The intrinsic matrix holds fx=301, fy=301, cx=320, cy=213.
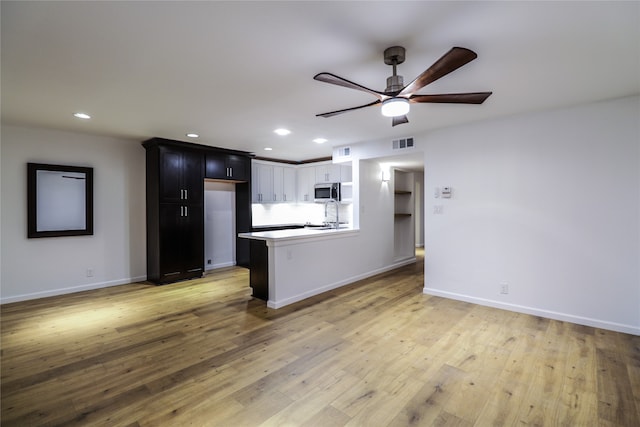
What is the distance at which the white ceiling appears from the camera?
68.8 inches

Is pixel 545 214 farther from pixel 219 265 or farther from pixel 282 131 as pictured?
pixel 219 265

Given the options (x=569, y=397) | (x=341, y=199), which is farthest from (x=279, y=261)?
(x=569, y=397)

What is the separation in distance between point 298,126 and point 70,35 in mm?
2578

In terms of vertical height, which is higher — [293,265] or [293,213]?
[293,213]

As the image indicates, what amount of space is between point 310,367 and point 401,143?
359 centimetres

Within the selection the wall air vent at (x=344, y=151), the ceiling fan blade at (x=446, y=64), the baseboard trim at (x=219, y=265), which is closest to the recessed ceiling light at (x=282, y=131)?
the wall air vent at (x=344, y=151)

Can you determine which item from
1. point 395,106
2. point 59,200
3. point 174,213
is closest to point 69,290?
point 59,200

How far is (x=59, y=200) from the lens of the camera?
4.43m

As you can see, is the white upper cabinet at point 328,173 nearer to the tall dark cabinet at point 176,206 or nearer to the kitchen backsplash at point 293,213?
the kitchen backsplash at point 293,213

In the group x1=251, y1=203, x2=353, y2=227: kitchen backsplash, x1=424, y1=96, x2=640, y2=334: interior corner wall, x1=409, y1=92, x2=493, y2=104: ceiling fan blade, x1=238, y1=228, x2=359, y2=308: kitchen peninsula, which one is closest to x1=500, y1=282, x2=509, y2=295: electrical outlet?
x1=424, y1=96, x2=640, y2=334: interior corner wall

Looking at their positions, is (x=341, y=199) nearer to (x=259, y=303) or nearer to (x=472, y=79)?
(x=259, y=303)

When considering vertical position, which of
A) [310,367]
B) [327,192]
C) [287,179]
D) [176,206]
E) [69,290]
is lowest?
[310,367]

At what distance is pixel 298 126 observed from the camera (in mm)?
4176

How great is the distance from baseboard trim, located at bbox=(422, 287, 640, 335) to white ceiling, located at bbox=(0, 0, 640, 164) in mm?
2355
